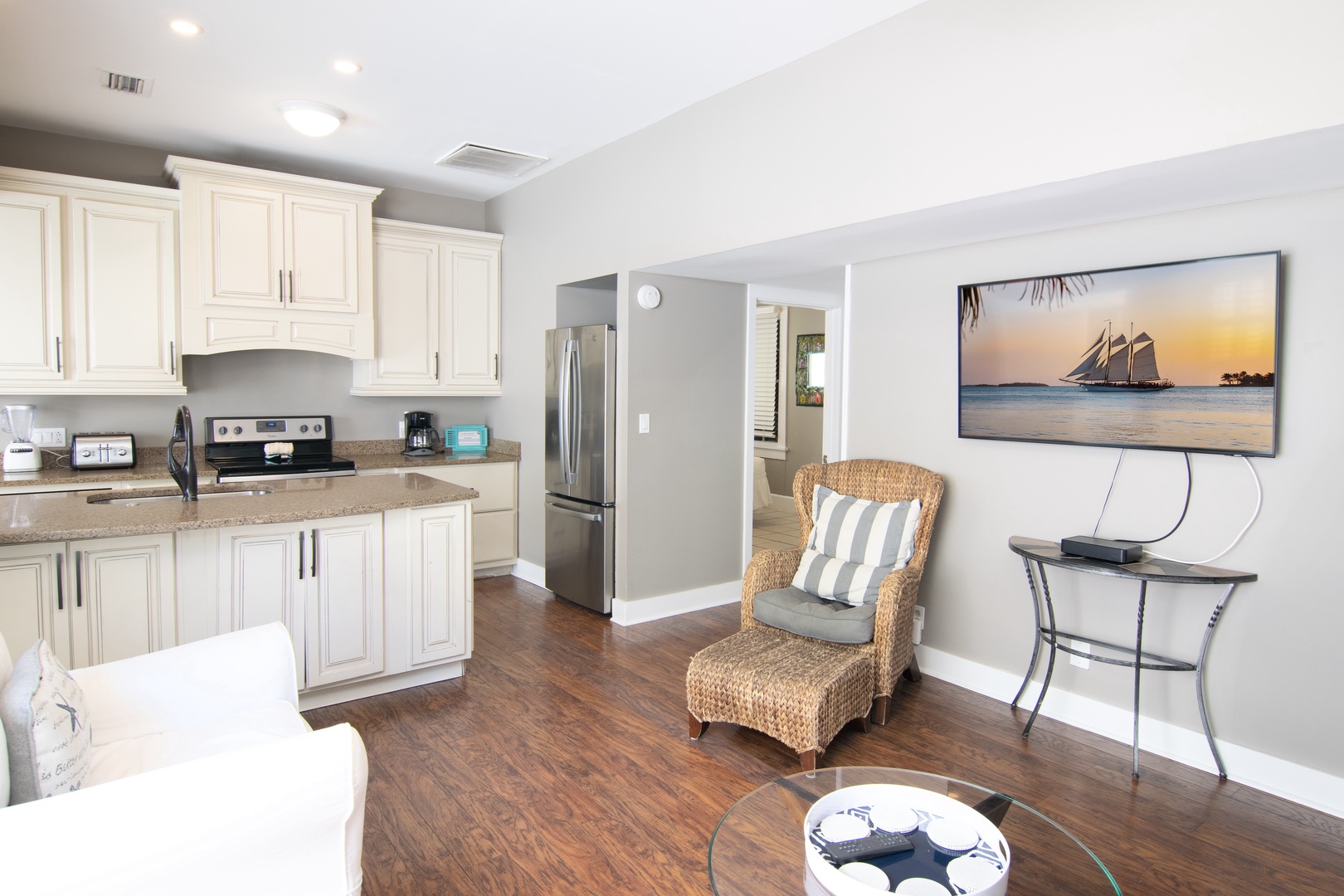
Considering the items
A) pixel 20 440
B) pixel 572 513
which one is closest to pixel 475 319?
pixel 572 513

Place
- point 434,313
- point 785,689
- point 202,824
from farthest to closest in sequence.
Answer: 1. point 434,313
2. point 785,689
3. point 202,824

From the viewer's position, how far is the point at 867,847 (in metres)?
1.56

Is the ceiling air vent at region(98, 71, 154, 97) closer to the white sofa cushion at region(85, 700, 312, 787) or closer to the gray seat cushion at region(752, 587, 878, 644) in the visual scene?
the white sofa cushion at region(85, 700, 312, 787)

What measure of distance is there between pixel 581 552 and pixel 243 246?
2648 millimetres

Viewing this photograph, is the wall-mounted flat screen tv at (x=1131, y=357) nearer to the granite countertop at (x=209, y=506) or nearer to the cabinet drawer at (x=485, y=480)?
the granite countertop at (x=209, y=506)

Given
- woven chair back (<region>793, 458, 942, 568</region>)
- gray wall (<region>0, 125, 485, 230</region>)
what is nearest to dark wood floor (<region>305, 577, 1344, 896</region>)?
woven chair back (<region>793, 458, 942, 568</region>)

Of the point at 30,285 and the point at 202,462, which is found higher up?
the point at 30,285

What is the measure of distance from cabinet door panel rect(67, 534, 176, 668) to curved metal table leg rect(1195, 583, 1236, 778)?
3.64 m

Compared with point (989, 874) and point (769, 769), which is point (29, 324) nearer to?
point (769, 769)

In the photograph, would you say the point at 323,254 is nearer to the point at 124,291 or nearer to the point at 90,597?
the point at 124,291

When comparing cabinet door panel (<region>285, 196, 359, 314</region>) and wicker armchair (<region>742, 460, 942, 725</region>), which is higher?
cabinet door panel (<region>285, 196, 359, 314</region>)

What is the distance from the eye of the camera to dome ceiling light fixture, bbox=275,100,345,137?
372cm

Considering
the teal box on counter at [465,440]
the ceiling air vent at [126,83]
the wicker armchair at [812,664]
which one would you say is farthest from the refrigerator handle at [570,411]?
the ceiling air vent at [126,83]

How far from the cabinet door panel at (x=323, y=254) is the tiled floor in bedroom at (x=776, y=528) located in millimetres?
3282
